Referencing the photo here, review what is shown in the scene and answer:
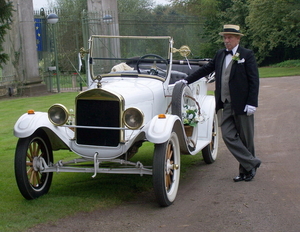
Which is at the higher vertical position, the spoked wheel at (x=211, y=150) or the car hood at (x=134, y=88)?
the car hood at (x=134, y=88)

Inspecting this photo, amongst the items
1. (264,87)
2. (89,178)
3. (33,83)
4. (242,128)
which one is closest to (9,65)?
(33,83)

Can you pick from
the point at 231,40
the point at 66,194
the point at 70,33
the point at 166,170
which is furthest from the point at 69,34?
the point at 166,170

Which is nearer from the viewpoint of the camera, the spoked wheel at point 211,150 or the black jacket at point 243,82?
the black jacket at point 243,82

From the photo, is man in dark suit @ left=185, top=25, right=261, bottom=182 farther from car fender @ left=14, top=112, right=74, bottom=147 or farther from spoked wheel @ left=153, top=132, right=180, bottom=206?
car fender @ left=14, top=112, right=74, bottom=147

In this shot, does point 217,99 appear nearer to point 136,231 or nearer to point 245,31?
point 136,231

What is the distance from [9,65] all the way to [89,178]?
11754mm

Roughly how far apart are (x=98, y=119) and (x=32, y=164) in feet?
3.08

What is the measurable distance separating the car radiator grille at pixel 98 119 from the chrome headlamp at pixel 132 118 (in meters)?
0.12

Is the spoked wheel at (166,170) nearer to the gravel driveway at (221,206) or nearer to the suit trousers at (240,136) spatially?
the gravel driveway at (221,206)

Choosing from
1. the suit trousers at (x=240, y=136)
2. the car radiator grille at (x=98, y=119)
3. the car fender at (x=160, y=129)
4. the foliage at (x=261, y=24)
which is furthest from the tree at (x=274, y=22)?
the car radiator grille at (x=98, y=119)

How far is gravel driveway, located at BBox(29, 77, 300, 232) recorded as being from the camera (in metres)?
4.55

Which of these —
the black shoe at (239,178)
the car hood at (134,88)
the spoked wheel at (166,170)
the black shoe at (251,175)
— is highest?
the car hood at (134,88)

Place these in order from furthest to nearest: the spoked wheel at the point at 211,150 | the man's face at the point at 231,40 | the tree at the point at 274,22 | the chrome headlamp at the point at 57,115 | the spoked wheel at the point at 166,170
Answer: the tree at the point at 274,22 → the spoked wheel at the point at 211,150 → the man's face at the point at 231,40 → the chrome headlamp at the point at 57,115 → the spoked wheel at the point at 166,170

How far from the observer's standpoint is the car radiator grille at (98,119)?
5.43m
